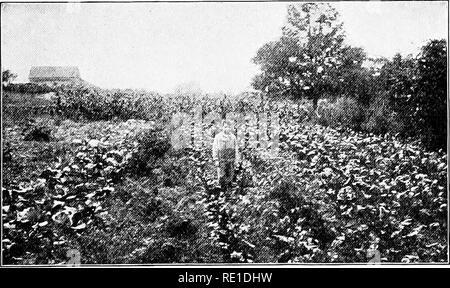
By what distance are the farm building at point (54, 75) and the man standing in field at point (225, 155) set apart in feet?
3.78

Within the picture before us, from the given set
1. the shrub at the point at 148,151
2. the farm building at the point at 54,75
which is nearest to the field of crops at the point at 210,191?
the shrub at the point at 148,151

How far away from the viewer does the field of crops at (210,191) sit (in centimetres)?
323

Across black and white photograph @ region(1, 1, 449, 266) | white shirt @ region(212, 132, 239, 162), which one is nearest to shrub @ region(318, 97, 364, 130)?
black and white photograph @ region(1, 1, 449, 266)

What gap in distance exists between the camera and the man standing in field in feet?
10.9

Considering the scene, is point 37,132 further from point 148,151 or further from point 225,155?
point 225,155

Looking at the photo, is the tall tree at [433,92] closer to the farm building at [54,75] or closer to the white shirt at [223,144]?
the white shirt at [223,144]

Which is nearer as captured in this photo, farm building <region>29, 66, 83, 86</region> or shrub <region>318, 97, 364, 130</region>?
farm building <region>29, 66, 83, 86</region>

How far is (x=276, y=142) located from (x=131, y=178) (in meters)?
1.14

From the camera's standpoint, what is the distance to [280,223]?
3258 mm

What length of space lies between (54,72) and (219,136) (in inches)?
52.9

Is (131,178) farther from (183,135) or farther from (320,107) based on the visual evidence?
(320,107)

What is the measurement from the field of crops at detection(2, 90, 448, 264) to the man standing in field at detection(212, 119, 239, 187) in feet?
0.20

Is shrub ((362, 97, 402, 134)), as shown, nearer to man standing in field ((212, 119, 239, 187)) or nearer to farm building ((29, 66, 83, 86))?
man standing in field ((212, 119, 239, 187))
